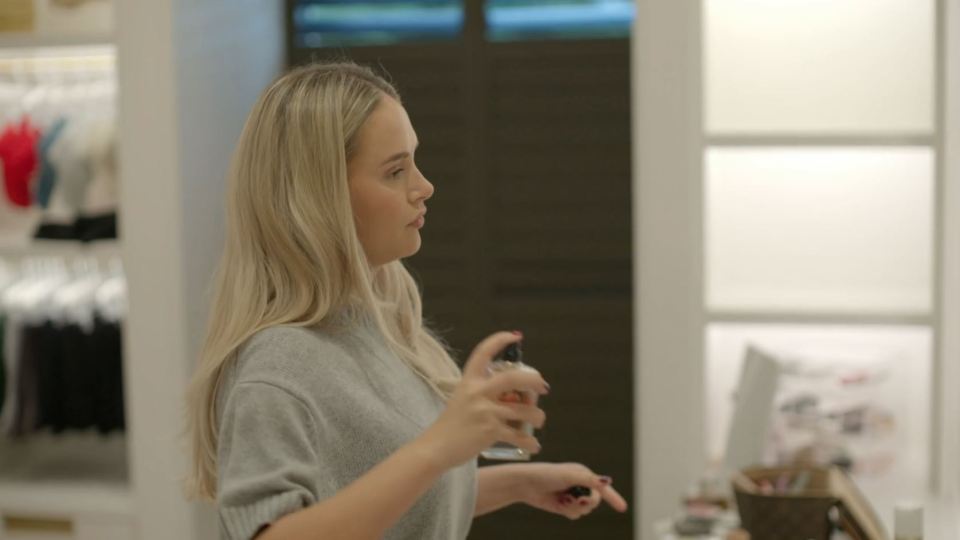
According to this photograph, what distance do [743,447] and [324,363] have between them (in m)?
1.69

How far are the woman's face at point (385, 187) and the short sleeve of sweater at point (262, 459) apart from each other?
0.91ft

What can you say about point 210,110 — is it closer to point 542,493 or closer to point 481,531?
point 481,531

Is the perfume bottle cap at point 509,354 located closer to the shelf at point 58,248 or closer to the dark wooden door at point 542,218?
the shelf at point 58,248

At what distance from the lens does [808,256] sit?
11.1 ft

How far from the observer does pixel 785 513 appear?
8.54ft

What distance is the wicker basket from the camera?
2.58 m

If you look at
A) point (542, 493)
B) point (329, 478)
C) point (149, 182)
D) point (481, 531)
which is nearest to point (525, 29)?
point (149, 182)

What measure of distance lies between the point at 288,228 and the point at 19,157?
2494mm

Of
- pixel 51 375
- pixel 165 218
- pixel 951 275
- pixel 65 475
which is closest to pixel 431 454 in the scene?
pixel 951 275

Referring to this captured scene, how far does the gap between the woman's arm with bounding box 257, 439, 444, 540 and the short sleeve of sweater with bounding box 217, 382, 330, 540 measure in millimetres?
21

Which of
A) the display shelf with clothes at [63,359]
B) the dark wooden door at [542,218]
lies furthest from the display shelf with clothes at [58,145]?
the dark wooden door at [542,218]

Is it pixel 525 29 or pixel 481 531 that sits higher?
pixel 525 29

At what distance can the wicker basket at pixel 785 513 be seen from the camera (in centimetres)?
258

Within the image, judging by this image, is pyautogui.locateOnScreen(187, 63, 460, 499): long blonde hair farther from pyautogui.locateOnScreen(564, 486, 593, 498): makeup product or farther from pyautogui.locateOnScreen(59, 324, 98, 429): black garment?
pyautogui.locateOnScreen(59, 324, 98, 429): black garment
